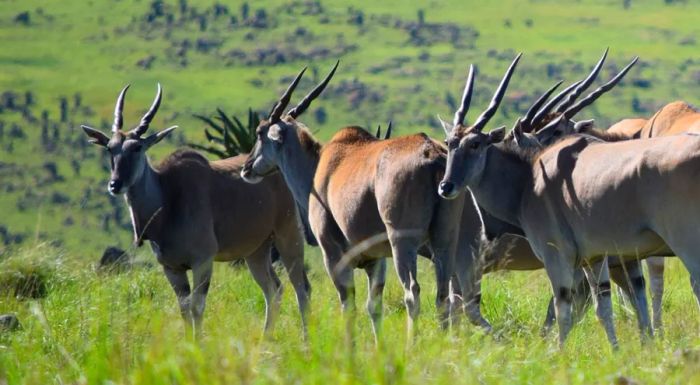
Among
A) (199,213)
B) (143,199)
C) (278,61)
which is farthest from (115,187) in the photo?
(278,61)

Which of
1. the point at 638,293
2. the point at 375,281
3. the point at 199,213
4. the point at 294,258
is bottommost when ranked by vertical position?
the point at 294,258

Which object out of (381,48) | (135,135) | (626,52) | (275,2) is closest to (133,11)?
(275,2)

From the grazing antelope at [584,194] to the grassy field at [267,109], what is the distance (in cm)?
57

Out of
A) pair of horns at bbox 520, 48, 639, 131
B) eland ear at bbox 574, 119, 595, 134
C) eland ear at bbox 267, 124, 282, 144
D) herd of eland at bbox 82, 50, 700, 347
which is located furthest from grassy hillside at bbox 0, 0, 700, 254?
pair of horns at bbox 520, 48, 639, 131

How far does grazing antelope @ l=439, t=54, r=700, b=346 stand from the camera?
8.50 meters

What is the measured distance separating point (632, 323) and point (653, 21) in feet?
315

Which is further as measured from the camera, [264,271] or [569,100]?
[264,271]

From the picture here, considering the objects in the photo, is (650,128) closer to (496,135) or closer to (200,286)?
(496,135)

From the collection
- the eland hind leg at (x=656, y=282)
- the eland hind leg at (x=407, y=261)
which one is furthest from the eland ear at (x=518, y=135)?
the eland hind leg at (x=656, y=282)

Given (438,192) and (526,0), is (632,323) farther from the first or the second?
(526,0)

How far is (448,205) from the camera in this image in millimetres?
9875

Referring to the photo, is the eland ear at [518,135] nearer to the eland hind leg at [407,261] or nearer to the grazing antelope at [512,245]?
the grazing antelope at [512,245]

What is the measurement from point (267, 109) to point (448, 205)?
65.1 m

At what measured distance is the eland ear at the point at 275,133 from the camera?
38.2ft
